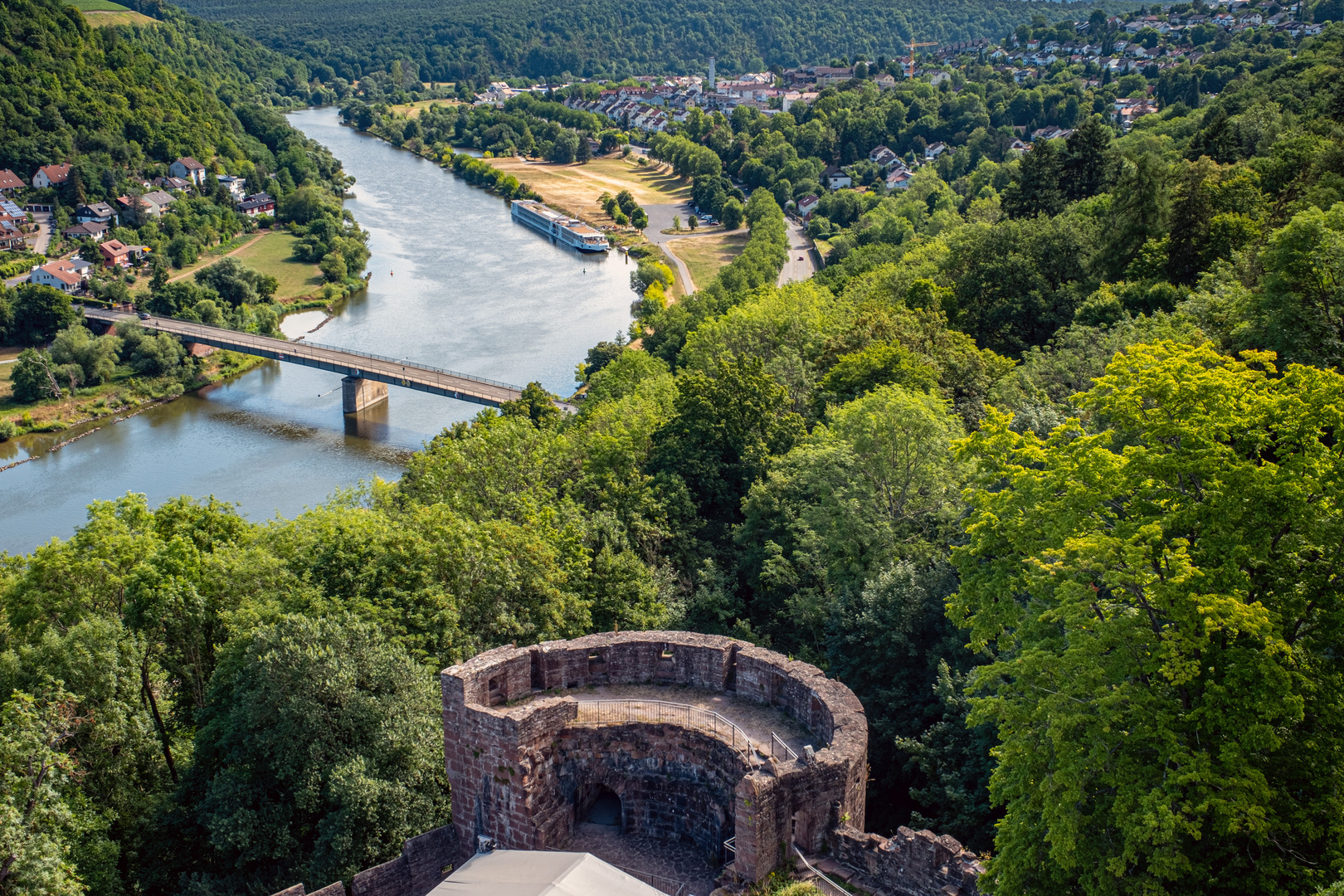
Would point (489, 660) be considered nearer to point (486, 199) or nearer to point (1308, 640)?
point (1308, 640)

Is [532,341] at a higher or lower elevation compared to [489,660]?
lower

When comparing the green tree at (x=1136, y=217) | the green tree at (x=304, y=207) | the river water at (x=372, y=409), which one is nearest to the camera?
the green tree at (x=1136, y=217)

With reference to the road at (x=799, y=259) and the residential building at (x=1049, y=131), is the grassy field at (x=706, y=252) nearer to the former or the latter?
the road at (x=799, y=259)

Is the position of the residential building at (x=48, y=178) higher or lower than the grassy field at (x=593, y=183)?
higher

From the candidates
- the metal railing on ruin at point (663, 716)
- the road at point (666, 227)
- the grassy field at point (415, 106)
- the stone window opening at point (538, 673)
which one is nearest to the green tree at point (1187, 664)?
the metal railing on ruin at point (663, 716)

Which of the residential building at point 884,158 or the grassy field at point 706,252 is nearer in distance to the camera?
the grassy field at point 706,252

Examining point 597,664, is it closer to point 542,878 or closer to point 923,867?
point 542,878

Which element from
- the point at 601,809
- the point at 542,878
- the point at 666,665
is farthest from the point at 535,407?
the point at 542,878

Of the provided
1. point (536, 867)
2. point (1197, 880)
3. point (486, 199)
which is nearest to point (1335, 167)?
point (1197, 880)
